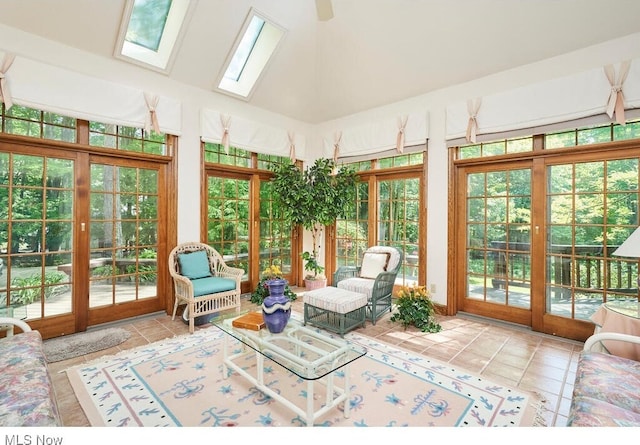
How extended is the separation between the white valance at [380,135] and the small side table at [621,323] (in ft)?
8.65

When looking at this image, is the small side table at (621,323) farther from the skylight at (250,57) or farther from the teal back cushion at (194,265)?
the skylight at (250,57)

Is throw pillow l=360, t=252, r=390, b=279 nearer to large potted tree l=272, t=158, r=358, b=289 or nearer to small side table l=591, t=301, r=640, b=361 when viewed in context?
large potted tree l=272, t=158, r=358, b=289

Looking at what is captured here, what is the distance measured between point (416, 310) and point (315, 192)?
222cm

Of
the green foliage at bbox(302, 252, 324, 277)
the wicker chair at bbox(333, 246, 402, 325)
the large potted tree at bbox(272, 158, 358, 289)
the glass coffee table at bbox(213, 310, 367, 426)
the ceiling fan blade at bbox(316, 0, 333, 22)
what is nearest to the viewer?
the glass coffee table at bbox(213, 310, 367, 426)

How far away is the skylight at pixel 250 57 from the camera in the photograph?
416 centimetres

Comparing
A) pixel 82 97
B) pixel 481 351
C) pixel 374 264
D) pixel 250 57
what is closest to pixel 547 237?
pixel 481 351

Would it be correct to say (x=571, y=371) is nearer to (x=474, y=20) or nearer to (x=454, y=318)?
(x=454, y=318)

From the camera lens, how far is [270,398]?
7.17ft

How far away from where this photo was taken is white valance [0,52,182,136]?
2.95 metres

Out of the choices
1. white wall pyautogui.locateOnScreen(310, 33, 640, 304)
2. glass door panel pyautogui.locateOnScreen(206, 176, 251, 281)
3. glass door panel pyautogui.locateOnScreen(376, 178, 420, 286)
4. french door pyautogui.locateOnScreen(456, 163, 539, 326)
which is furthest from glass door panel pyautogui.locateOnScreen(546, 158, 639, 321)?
glass door panel pyautogui.locateOnScreen(206, 176, 251, 281)

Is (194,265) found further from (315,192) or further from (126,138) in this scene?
(315,192)
